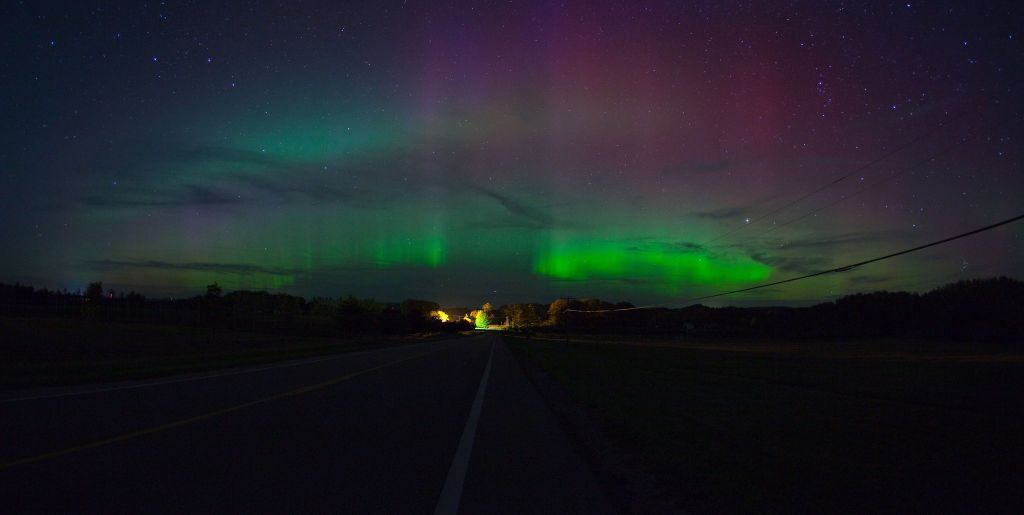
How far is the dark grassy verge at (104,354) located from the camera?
64.9 feet

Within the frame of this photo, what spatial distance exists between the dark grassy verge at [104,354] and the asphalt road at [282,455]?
6.07 metres

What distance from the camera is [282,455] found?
7707 mm

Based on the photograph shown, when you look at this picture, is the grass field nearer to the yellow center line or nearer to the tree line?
the yellow center line

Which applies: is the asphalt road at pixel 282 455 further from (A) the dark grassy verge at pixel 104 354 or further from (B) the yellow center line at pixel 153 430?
(A) the dark grassy verge at pixel 104 354

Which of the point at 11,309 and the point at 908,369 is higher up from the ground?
the point at 11,309

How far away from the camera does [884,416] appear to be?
41.0ft

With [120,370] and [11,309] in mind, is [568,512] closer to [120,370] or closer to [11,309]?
[120,370]

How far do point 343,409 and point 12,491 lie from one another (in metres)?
6.79

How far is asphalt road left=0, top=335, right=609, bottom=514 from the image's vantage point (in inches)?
225

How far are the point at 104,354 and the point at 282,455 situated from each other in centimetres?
3777

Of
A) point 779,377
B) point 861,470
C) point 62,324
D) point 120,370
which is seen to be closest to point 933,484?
point 861,470

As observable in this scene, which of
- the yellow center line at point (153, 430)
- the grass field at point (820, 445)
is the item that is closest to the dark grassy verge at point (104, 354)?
the yellow center line at point (153, 430)

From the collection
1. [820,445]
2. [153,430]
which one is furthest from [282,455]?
[820,445]

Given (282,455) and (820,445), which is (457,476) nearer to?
(282,455)
